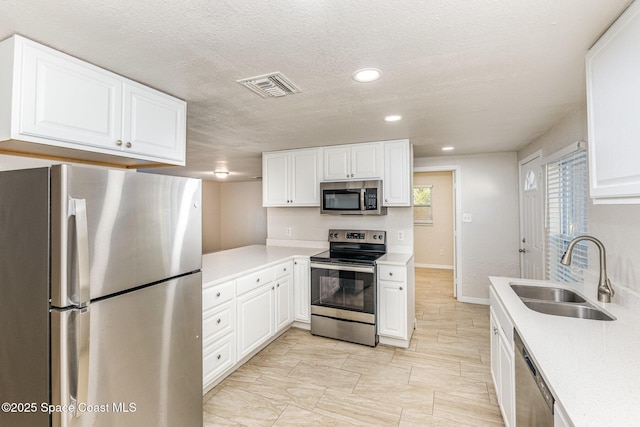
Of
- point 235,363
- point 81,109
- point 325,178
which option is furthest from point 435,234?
point 81,109

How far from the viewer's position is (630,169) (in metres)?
1.17

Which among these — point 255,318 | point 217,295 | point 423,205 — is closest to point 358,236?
point 255,318

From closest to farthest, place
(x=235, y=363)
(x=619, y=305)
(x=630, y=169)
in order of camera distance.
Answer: (x=630, y=169) < (x=619, y=305) < (x=235, y=363)

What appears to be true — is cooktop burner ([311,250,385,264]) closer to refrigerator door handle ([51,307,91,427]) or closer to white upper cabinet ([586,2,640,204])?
white upper cabinet ([586,2,640,204])

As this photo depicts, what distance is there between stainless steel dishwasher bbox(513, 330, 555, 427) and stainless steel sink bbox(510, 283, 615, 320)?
15.9 inches

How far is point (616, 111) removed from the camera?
1.26m

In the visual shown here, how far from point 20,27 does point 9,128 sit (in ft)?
1.37

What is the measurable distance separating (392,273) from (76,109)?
9.12ft

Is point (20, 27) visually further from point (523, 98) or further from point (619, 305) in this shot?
point (619, 305)

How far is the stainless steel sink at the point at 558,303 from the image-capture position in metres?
1.70

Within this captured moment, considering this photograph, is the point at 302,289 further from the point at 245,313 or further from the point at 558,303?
the point at 558,303

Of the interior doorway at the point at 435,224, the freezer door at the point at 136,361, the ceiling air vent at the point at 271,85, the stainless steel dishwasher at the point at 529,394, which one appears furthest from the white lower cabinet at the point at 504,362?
the interior doorway at the point at 435,224

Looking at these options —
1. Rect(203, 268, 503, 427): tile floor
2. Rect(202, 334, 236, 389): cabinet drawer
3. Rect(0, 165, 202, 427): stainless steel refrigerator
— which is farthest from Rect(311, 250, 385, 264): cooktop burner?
Rect(0, 165, 202, 427): stainless steel refrigerator

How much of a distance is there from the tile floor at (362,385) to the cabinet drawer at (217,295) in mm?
709
